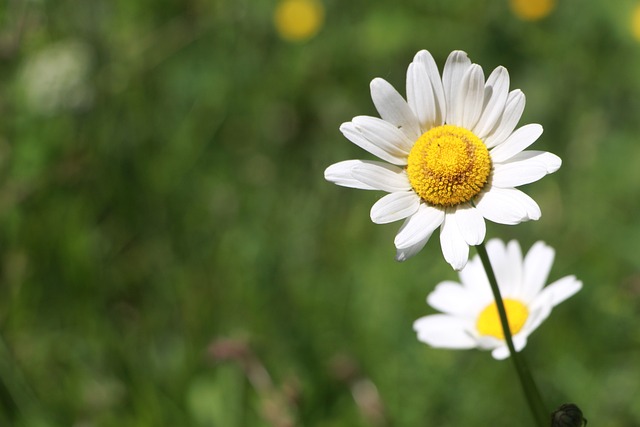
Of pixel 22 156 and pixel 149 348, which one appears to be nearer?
pixel 149 348

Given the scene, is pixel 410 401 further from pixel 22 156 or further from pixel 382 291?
pixel 22 156

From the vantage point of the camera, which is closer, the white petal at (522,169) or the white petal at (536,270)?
the white petal at (522,169)

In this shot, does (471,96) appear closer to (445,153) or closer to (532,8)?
(445,153)

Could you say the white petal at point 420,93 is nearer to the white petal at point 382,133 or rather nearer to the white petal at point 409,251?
the white petal at point 382,133

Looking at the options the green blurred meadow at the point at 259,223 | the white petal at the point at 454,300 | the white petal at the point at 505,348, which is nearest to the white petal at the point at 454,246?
the white petal at the point at 505,348

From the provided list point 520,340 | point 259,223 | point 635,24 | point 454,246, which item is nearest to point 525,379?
point 520,340

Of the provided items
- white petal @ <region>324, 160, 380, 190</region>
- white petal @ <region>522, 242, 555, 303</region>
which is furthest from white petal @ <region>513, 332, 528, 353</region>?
white petal @ <region>324, 160, 380, 190</region>

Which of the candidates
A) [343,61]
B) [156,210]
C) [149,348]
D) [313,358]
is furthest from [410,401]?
[343,61]
